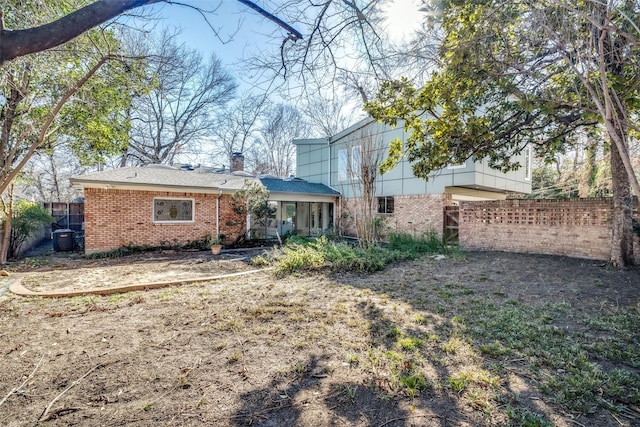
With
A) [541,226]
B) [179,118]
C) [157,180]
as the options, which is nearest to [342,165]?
[157,180]

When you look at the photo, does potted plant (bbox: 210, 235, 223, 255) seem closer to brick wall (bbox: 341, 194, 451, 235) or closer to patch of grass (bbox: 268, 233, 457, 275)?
patch of grass (bbox: 268, 233, 457, 275)

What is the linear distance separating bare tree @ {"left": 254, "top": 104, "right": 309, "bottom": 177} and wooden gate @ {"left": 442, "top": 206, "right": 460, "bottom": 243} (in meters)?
15.1

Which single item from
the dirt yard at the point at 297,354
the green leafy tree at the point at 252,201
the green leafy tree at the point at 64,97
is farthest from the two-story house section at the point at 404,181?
the green leafy tree at the point at 64,97

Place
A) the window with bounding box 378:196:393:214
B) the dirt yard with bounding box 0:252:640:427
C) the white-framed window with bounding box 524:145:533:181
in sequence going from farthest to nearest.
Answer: the window with bounding box 378:196:393:214 < the white-framed window with bounding box 524:145:533:181 < the dirt yard with bounding box 0:252:640:427

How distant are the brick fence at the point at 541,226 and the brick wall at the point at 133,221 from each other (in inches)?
348

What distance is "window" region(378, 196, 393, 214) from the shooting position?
1324 cm

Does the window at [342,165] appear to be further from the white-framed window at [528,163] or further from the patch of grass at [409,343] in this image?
the patch of grass at [409,343]

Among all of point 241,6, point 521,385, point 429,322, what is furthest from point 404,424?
point 241,6

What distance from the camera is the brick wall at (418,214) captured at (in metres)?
11.1

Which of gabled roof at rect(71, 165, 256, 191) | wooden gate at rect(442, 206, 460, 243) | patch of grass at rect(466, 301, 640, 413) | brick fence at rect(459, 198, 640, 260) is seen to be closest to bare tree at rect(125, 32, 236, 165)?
gabled roof at rect(71, 165, 256, 191)

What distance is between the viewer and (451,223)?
10.9 m

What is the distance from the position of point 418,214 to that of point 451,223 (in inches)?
53.2

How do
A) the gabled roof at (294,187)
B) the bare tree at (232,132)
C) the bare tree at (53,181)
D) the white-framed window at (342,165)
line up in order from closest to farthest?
the gabled roof at (294,187) → the white-framed window at (342,165) → the bare tree at (53,181) → the bare tree at (232,132)

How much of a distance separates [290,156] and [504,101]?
19596 millimetres
